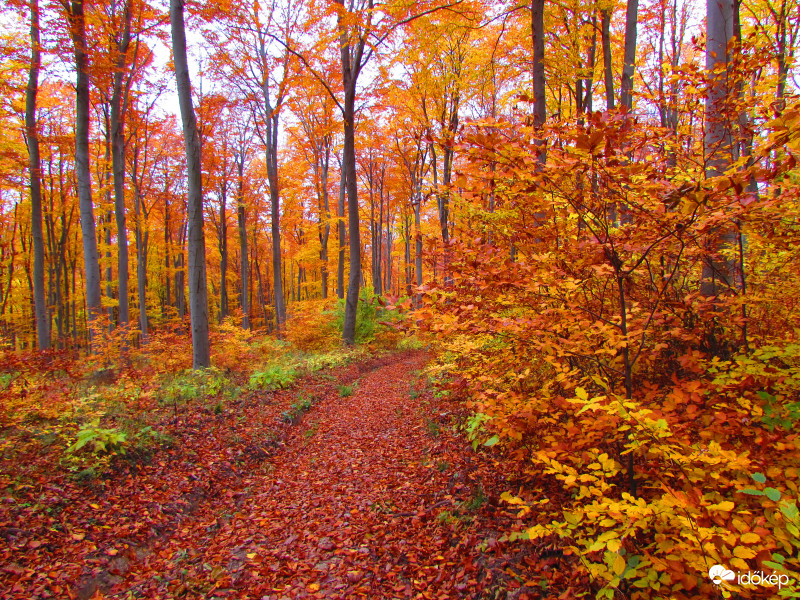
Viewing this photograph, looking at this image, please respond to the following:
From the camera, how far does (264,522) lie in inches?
156

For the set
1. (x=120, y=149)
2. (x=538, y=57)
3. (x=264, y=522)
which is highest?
(x=120, y=149)

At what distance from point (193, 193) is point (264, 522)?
21.8 ft

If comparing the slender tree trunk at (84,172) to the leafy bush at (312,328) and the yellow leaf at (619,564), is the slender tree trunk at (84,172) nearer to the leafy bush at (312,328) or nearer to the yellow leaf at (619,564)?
the leafy bush at (312,328)

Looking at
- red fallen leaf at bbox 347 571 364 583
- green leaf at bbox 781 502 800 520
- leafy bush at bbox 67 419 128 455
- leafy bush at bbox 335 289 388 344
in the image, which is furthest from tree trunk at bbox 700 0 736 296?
leafy bush at bbox 335 289 388 344

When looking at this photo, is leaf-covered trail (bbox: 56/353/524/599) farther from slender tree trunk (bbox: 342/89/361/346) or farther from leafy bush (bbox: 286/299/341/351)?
leafy bush (bbox: 286/299/341/351)

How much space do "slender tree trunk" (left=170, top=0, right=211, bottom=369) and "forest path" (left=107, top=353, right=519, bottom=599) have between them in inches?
155

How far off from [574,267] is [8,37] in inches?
620

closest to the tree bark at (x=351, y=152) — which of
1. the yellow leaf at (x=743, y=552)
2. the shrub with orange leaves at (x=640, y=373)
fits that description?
the shrub with orange leaves at (x=640, y=373)

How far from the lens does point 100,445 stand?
4176 millimetres

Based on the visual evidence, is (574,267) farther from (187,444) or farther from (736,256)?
(187,444)

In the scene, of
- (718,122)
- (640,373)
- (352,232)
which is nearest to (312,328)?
(352,232)

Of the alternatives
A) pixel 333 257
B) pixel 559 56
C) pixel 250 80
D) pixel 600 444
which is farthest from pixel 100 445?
pixel 333 257

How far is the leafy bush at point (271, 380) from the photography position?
7.68 metres

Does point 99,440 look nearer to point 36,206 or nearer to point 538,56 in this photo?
point 538,56
